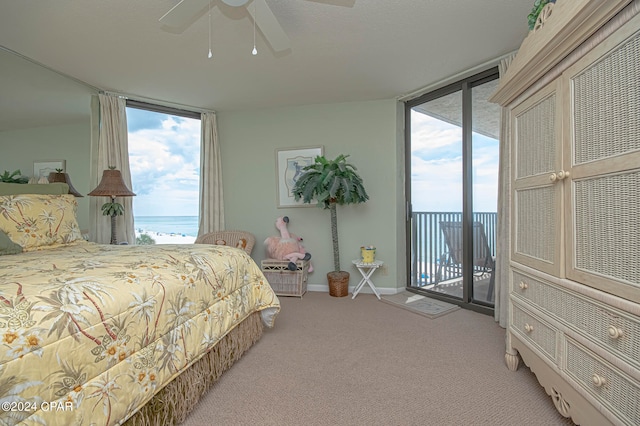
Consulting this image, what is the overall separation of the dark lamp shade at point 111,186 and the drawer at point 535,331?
341 centimetres

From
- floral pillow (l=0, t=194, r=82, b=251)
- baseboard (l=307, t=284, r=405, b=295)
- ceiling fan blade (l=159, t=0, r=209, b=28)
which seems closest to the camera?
ceiling fan blade (l=159, t=0, r=209, b=28)

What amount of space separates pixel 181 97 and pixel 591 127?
3.72 m

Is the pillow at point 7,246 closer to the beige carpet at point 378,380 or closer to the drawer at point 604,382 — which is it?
the beige carpet at point 378,380

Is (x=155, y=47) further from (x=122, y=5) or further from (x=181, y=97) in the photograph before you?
(x=181, y=97)

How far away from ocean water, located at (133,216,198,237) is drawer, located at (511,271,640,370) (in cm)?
380

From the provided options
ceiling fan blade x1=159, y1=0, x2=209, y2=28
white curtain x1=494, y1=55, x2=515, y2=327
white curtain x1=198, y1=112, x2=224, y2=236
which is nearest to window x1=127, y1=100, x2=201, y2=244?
white curtain x1=198, y1=112, x2=224, y2=236

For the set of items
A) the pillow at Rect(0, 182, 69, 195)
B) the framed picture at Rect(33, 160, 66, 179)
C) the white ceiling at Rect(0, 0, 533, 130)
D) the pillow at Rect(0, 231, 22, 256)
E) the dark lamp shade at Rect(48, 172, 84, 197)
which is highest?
the white ceiling at Rect(0, 0, 533, 130)

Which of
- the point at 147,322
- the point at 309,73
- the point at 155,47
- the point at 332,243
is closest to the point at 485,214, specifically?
the point at 332,243

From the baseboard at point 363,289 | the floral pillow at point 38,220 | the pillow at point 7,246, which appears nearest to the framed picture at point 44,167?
the floral pillow at point 38,220

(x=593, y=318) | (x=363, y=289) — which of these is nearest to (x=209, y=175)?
(x=363, y=289)

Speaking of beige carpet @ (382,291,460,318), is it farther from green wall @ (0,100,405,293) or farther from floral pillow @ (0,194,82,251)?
floral pillow @ (0,194,82,251)

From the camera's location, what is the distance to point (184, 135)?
13.1 feet

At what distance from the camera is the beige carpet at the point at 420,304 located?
281 centimetres

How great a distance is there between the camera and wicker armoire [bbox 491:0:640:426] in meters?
0.97
